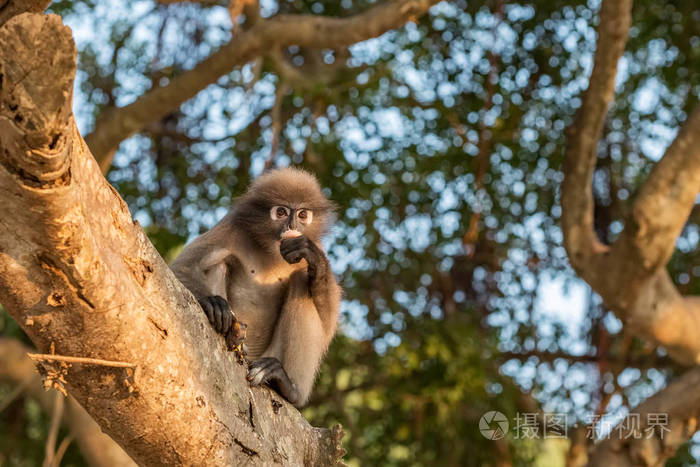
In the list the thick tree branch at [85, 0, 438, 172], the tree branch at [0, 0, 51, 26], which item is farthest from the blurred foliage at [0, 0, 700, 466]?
the tree branch at [0, 0, 51, 26]

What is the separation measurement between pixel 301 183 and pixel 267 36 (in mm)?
1383

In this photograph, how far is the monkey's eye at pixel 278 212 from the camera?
4555 millimetres

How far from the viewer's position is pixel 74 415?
5.88m

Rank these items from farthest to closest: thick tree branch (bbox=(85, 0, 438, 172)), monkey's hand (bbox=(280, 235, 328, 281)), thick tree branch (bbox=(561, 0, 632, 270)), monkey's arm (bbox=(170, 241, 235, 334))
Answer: thick tree branch (bbox=(85, 0, 438, 172)), thick tree branch (bbox=(561, 0, 632, 270)), monkey's hand (bbox=(280, 235, 328, 281)), monkey's arm (bbox=(170, 241, 235, 334))

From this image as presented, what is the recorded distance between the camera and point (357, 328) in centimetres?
754

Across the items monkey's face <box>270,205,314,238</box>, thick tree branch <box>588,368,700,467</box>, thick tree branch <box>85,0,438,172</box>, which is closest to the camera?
monkey's face <box>270,205,314,238</box>

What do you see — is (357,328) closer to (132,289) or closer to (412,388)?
(412,388)

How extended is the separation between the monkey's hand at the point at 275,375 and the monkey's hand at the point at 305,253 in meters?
0.47

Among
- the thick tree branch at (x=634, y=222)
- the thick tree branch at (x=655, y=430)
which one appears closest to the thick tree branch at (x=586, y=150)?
the thick tree branch at (x=634, y=222)

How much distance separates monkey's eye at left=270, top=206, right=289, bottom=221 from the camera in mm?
4555

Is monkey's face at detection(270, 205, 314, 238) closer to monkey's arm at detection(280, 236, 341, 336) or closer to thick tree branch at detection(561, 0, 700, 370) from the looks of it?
monkey's arm at detection(280, 236, 341, 336)

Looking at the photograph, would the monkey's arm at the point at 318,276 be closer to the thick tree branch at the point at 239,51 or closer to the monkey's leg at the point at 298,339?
the monkey's leg at the point at 298,339

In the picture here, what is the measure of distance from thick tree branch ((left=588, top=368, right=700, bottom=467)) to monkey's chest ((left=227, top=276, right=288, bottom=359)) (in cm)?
246

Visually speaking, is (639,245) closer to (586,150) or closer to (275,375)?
(586,150)
